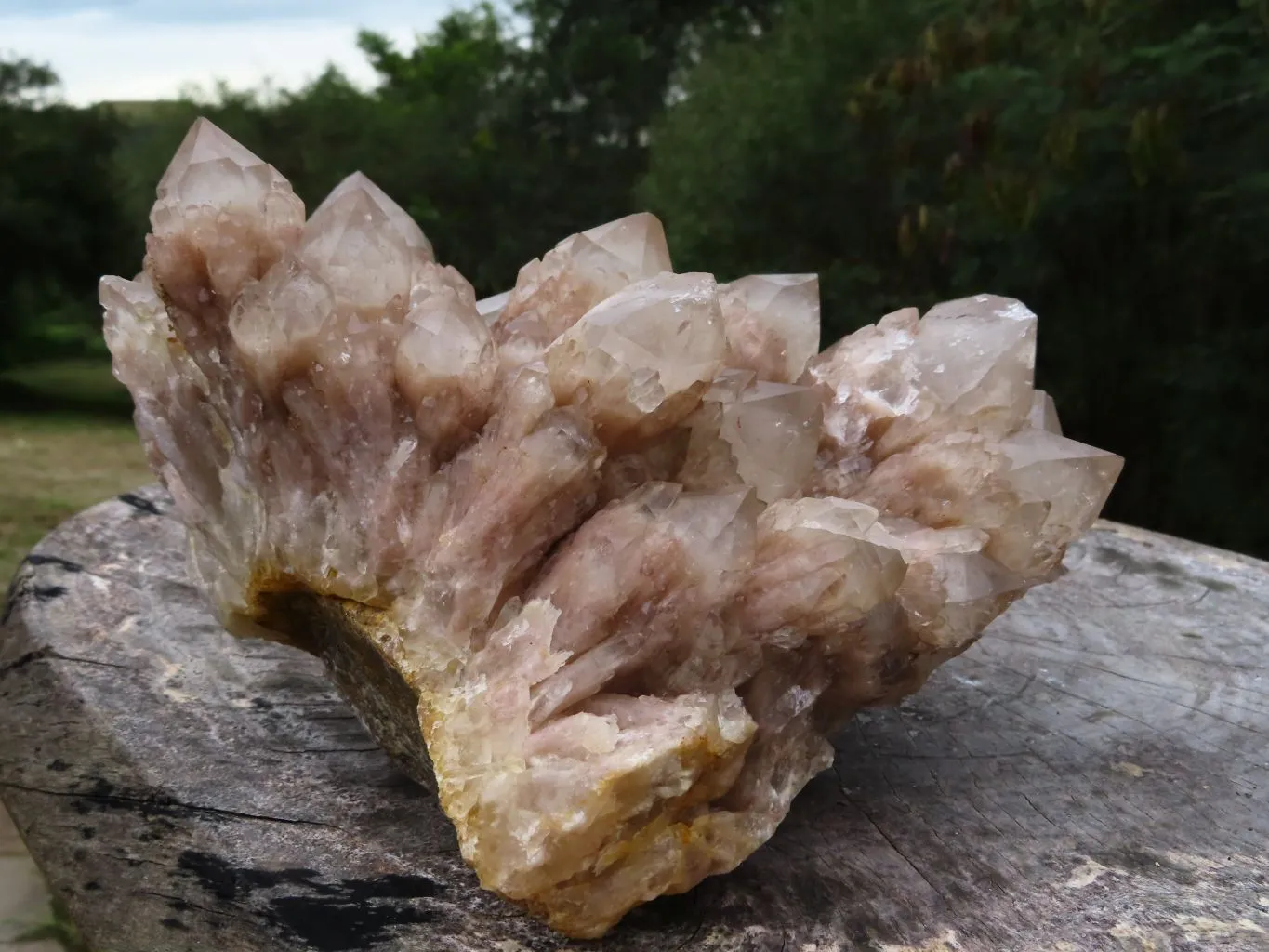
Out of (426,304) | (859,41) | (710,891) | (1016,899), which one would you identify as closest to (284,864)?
(710,891)

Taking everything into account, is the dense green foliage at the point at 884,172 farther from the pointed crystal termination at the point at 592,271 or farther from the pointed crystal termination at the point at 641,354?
the pointed crystal termination at the point at 641,354

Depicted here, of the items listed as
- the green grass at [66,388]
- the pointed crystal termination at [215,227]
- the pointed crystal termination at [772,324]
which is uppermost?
the pointed crystal termination at [215,227]

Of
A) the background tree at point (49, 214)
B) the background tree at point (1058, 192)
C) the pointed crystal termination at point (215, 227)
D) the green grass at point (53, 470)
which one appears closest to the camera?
the pointed crystal termination at point (215, 227)

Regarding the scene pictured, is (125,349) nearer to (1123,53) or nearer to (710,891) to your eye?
(710,891)

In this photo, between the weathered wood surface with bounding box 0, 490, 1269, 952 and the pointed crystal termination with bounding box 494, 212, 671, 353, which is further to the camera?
the pointed crystal termination with bounding box 494, 212, 671, 353

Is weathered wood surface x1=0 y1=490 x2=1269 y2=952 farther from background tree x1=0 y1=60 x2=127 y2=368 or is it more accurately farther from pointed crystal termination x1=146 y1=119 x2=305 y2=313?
background tree x1=0 y1=60 x2=127 y2=368

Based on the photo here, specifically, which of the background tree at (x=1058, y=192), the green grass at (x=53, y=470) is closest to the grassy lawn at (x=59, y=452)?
the green grass at (x=53, y=470)

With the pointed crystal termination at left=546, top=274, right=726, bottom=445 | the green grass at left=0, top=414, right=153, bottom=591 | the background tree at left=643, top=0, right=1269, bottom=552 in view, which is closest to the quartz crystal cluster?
the pointed crystal termination at left=546, top=274, right=726, bottom=445

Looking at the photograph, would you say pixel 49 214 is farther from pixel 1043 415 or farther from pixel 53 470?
pixel 1043 415
